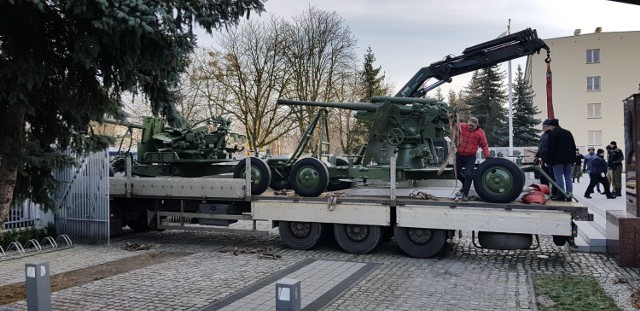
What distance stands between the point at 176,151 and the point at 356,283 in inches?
278

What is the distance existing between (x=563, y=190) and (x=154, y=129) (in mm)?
8991

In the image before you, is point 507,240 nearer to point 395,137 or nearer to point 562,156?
point 562,156

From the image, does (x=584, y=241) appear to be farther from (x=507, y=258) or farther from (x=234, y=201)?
(x=234, y=201)

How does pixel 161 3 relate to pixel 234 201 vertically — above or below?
above

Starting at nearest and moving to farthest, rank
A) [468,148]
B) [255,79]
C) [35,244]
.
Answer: [468,148]
[35,244]
[255,79]

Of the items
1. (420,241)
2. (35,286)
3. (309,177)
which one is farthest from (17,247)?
(420,241)

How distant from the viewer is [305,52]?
3341cm

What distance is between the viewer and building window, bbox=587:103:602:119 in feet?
163

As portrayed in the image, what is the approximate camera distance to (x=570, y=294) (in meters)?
7.44

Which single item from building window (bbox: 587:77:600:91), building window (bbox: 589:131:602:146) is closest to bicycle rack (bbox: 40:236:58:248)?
building window (bbox: 589:131:602:146)

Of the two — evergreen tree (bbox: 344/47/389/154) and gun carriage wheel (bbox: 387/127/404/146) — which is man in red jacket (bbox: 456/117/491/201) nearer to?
gun carriage wheel (bbox: 387/127/404/146)

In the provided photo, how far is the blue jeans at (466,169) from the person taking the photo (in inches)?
407

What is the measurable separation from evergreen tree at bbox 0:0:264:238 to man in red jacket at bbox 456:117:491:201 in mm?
5547

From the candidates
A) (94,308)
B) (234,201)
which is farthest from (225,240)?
(94,308)
